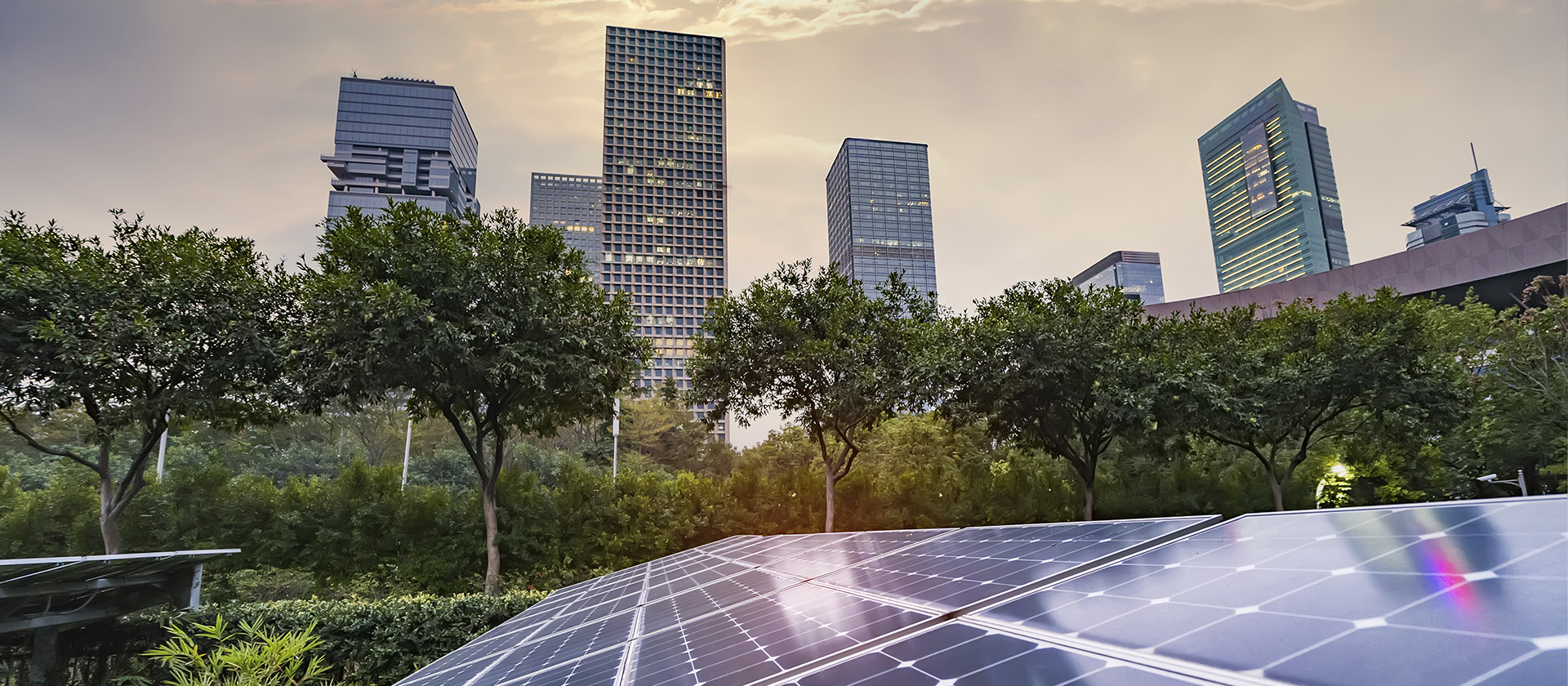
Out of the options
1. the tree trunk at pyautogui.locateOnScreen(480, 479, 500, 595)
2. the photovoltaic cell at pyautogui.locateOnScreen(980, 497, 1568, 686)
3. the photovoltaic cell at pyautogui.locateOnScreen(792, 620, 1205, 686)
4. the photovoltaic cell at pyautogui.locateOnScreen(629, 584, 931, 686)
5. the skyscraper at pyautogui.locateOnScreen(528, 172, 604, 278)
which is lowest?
the tree trunk at pyautogui.locateOnScreen(480, 479, 500, 595)

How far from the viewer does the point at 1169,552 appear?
11.4 ft

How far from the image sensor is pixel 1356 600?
74.4 inches

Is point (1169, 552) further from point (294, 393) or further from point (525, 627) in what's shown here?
point (294, 393)

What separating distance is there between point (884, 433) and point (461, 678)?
29878 millimetres

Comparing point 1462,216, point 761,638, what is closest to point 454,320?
point 761,638

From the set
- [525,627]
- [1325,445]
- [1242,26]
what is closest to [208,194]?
[525,627]

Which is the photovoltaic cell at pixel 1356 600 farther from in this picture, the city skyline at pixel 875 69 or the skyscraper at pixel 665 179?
the skyscraper at pixel 665 179

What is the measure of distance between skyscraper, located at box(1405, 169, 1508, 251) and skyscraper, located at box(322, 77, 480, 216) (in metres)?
189

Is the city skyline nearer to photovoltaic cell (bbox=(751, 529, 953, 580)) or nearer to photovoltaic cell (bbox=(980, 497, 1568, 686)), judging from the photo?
photovoltaic cell (bbox=(980, 497, 1568, 686))

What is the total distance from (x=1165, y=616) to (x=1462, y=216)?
19532 cm

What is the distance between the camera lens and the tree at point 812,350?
63.0ft

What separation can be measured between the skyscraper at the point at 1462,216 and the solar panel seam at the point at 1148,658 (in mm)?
166151

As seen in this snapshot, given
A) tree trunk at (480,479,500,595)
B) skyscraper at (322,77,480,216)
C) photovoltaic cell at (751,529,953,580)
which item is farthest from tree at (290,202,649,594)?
skyscraper at (322,77,480,216)

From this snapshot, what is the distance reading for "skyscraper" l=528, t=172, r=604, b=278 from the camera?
14962cm
